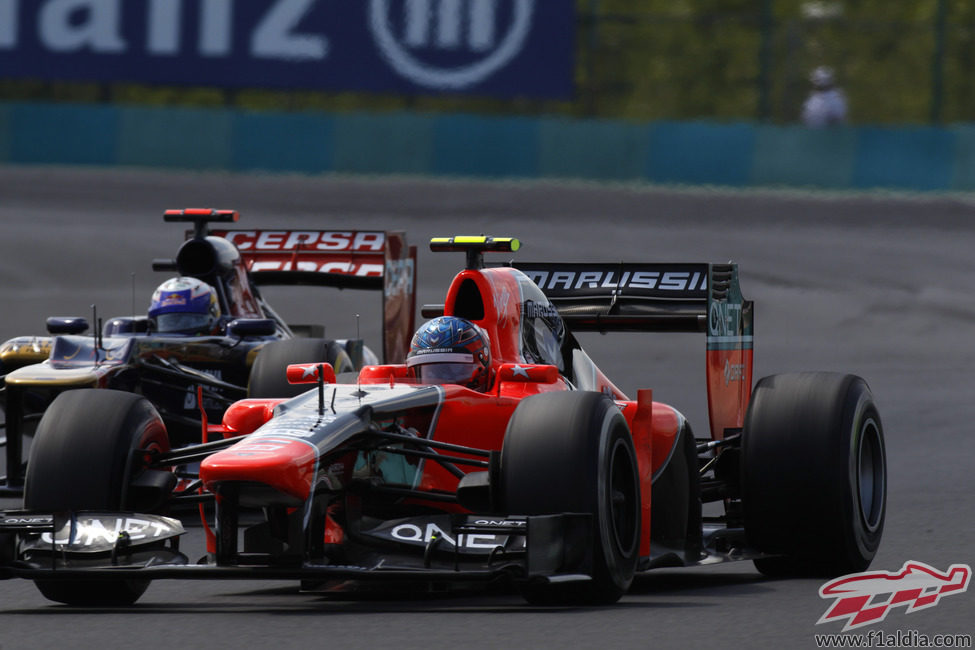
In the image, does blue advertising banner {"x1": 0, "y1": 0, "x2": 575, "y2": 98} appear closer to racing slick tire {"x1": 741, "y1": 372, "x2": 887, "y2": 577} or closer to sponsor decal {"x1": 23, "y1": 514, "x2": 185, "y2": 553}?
racing slick tire {"x1": 741, "y1": 372, "x2": 887, "y2": 577}

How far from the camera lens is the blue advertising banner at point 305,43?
1150 inches

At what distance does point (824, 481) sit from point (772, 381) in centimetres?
62

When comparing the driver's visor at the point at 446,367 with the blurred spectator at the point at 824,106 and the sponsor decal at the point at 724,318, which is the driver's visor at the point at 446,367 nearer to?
the sponsor decal at the point at 724,318

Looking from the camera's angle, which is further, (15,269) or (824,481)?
(15,269)

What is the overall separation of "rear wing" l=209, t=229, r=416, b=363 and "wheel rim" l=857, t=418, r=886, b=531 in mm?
6481

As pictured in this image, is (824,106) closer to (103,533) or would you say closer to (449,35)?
(449,35)

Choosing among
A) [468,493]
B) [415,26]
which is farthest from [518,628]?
[415,26]

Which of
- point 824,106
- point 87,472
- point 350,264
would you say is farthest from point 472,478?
point 824,106

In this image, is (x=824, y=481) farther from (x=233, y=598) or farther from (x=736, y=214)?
(x=736, y=214)

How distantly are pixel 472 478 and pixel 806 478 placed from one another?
1924 millimetres

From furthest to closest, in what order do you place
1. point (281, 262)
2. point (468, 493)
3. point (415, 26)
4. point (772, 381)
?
point (415, 26)
point (281, 262)
point (772, 381)
point (468, 493)

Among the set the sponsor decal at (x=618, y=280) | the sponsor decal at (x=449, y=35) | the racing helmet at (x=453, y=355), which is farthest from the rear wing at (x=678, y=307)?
the sponsor decal at (x=449, y=35)

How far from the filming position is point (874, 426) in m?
10.2

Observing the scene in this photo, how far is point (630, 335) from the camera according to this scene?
23047 mm
